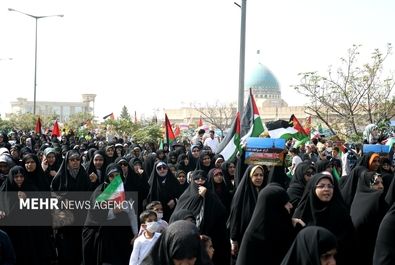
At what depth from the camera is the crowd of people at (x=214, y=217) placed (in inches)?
152

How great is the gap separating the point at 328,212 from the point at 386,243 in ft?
2.04

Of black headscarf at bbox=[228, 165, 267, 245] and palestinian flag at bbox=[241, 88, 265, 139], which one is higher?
palestinian flag at bbox=[241, 88, 265, 139]

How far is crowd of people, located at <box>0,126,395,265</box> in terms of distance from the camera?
3852 mm

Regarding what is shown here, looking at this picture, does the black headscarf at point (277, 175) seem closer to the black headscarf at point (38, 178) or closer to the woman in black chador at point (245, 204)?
the woman in black chador at point (245, 204)

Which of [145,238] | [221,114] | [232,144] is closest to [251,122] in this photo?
[232,144]

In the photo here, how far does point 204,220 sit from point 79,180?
2578mm

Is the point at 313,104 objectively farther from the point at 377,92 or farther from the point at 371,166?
the point at 371,166

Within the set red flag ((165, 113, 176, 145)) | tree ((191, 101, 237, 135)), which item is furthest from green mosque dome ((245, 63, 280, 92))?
red flag ((165, 113, 176, 145))

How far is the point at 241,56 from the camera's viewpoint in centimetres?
1187

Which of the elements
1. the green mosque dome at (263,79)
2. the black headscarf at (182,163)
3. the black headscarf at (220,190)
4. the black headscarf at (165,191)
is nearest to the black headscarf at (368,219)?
the black headscarf at (220,190)

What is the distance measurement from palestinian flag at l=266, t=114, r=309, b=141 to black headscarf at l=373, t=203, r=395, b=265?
24.9ft

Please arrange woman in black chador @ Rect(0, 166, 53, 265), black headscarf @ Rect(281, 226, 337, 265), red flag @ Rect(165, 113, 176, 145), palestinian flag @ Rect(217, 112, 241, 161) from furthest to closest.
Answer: red flag @ Rect(165, 113, 176, 145)
palestinian flag @ Rect(217, 112, 241, 161)
woman in black chador @ Rect(0, 166, 53, 265)
black headscarf @ Rect(281, 226, 337, 265)

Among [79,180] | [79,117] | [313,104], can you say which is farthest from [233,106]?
[79,180]

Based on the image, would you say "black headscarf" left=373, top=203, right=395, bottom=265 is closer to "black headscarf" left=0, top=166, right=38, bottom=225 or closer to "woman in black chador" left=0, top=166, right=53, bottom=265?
"woman in black chador" left=0, top=166, right=53, bottom=265
